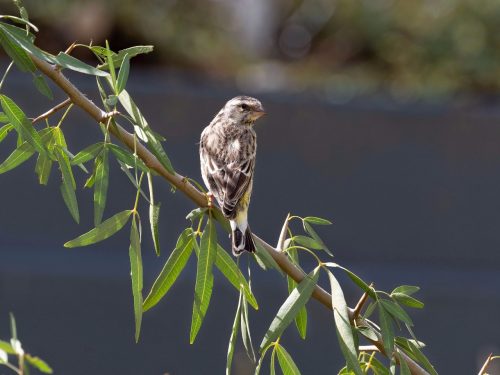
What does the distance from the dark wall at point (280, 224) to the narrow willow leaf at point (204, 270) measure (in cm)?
474

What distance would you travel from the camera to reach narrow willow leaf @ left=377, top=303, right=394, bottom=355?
239 centimetres

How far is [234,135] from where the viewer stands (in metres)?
4.31

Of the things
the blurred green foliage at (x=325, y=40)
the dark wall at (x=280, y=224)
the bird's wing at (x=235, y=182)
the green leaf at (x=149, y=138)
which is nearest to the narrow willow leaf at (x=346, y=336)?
the green leaf at (x=149, y=138)

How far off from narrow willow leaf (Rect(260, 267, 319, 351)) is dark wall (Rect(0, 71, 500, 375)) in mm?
4914

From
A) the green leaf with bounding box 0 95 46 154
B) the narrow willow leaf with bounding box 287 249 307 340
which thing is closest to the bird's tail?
the narrow willow leaf with bounding box 287 249 307 340

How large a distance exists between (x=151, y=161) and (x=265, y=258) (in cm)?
32

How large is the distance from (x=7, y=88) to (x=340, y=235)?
2562 millimetres

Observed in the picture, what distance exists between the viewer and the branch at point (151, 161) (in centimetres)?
226

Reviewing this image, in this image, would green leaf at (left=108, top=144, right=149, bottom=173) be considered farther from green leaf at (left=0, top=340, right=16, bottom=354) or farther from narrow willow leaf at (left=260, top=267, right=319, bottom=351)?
green leaf at (left=0, top=340, right=16, bottom=354)

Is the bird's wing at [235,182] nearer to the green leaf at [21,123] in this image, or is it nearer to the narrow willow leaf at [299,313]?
the narrow willow leaf at [299,313]

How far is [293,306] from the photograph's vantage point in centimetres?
241

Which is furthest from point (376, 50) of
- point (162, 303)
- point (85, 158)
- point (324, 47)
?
point (85, 158)

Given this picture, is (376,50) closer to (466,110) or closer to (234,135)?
(466,110)

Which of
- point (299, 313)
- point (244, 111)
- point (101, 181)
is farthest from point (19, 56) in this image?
point (244, 111)
